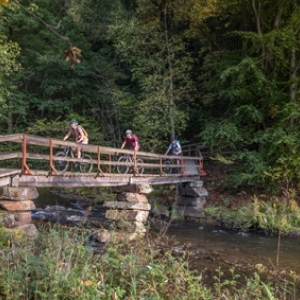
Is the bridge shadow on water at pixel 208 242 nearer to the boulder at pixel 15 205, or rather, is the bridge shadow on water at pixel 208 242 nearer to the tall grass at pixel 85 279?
the boulder at pixel 15 205

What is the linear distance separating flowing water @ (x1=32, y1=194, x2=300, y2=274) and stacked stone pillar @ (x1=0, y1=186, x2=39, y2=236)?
140cm

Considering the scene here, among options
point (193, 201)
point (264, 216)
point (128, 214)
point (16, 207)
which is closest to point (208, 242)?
point (128, 214)

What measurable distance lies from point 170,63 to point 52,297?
722 inches

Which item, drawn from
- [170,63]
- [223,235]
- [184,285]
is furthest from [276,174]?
[184,285]

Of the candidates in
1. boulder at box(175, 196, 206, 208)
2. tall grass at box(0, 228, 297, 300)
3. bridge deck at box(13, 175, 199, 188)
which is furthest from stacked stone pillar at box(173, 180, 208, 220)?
tall grass at box(0, 228, 297, 300)

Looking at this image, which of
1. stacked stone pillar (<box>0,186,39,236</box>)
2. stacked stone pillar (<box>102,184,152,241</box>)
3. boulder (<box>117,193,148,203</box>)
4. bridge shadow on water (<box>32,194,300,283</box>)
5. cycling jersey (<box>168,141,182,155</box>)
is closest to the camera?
stacked stone pillar (<box>0,186,39,236</box>)

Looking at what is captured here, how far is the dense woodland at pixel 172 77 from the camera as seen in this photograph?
17.9m

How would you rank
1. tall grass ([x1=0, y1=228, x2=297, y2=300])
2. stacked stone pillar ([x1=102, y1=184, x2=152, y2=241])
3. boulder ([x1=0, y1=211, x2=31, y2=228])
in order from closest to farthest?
1. tall grass ([x1=0, y1=228, x2=297, y2=300])
2. boulder ([x1=0, y1=211, x2=31, y2=228])
3. stacked stone pillar ([x1=102, y1=184, x2=152, y2=241])

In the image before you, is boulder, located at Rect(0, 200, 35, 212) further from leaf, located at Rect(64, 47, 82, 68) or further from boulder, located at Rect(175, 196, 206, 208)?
boulder, located at Rect(175, 196, 206, 208)

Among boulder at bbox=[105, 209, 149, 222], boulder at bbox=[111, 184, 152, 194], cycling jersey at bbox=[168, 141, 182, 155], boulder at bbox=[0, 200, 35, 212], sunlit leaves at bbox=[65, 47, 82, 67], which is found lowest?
boulder at bbox=[105, 209, 149, 222]

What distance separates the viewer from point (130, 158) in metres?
14.6

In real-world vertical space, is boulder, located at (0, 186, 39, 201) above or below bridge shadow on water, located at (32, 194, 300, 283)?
above

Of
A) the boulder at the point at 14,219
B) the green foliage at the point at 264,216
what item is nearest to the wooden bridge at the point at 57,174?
the boulder at the point at 14,219

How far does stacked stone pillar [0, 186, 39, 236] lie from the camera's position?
8.90 m
